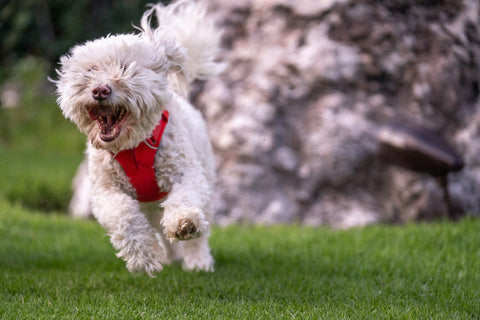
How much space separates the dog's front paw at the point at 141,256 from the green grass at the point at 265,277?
194mm

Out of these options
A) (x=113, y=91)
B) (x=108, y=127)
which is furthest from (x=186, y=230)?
(x=113, y=91)

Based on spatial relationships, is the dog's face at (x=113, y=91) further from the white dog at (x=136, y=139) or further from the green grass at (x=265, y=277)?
the green grass at (x=265, y=277)

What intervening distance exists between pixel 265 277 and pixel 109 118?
5.61 ft

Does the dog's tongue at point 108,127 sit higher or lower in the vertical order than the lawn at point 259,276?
higher

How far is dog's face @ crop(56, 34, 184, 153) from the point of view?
3723 millimetres

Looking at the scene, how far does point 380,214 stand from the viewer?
24.2 feet

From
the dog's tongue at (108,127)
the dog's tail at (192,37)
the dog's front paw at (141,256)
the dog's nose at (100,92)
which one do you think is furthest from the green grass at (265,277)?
the dog's tail at (192,37)

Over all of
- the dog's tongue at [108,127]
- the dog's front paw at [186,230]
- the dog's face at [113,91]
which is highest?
the dog's face at [113,91]

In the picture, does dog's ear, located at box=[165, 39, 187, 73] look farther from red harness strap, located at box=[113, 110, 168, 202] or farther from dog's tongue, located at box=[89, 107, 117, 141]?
dog's tongue, located at box=[89, 107, 117, 141]

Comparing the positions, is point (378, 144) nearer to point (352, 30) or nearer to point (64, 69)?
point (352, 30)

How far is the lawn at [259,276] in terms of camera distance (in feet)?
11.9

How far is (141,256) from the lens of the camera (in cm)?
381

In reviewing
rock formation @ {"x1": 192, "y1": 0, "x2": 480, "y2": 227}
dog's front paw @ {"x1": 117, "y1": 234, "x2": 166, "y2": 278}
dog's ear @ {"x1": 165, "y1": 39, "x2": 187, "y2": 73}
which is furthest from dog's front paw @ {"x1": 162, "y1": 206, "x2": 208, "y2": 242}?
rock formation @ {"x1": 192, "y1": 0, "x2": 480, "y2": 227}

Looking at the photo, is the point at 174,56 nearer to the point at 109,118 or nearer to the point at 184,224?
the point at 109,118
